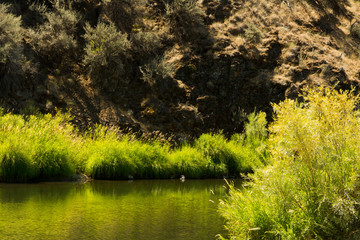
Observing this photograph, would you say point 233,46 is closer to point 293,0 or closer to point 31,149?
point 293,0

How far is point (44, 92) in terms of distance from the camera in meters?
21.1

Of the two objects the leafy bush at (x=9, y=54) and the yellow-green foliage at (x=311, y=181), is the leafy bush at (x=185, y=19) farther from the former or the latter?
the yellow-green foliage at (x=311, y=181)

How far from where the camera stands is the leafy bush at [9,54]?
20.3m

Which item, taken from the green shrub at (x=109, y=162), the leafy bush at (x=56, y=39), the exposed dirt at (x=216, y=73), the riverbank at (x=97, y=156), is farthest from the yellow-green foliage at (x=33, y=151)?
the leafy bush at (x=56, y=39)

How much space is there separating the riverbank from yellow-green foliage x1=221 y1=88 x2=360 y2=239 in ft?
19.9

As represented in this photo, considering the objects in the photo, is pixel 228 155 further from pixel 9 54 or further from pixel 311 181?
pixel 311 181

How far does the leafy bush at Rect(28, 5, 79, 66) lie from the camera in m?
22.6

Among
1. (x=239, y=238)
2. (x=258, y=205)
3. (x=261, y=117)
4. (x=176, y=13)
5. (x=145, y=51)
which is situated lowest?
(x=239, y=238)

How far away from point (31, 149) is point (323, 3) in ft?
82.5

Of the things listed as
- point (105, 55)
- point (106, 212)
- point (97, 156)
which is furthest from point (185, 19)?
point (106, 212)

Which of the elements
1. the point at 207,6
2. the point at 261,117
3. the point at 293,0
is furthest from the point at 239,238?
the point at 293,0

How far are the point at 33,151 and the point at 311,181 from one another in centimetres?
1112

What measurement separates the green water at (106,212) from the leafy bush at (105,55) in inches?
372

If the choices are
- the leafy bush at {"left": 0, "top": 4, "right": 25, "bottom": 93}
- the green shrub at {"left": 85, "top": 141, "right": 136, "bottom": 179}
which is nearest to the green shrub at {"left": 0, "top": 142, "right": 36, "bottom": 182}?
the green shrub at {"left": 85, "top": 141, "right": 136, "bottom": 179}
